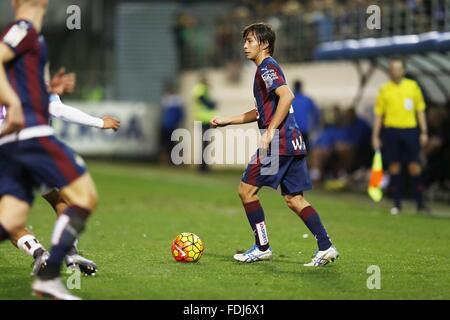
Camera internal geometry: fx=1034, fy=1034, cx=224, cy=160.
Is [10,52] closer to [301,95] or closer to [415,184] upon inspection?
[415,184]

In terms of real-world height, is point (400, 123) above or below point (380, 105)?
below

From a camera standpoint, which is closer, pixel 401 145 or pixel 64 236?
pixel 64 236

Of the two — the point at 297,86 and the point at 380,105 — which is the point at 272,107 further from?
the point at 297,86

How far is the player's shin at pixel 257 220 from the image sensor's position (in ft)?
33.8

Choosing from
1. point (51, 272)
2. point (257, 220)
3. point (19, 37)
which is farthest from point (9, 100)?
point (257, 220)

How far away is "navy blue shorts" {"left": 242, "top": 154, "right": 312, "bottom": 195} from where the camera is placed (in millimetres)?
10078

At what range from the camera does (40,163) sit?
7695mm

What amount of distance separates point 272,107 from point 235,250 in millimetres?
2074

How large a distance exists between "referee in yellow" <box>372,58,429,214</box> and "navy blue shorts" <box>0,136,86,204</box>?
30.1 ft

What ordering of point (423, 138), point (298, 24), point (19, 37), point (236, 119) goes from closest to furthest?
1. point (19, 37)
2. point (236, 119)
3. point (423, 138)
4. point (298, 24)

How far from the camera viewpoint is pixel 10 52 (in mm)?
7613

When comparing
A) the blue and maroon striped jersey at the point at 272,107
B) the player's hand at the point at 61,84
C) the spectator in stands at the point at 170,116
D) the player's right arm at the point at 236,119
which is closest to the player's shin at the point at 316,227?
the blue and maroon striped jersey at the point at 272,107

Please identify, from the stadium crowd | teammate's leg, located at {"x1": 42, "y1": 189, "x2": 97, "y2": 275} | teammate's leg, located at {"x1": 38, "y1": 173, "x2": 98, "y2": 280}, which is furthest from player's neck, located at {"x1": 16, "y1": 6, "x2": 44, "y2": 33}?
the stadium crowd
